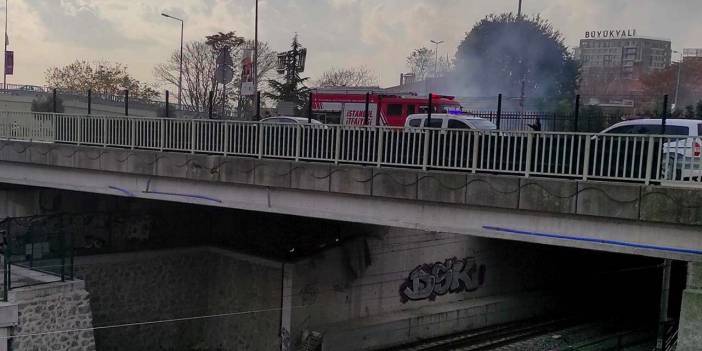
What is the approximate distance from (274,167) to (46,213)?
11009 millimetres

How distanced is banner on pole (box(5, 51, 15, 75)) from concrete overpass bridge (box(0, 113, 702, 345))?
4207 centimetres

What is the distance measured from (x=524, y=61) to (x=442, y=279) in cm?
3502

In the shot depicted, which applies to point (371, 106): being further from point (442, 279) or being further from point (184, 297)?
point (184, 297)

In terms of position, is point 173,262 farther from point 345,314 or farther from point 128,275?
point 345,314

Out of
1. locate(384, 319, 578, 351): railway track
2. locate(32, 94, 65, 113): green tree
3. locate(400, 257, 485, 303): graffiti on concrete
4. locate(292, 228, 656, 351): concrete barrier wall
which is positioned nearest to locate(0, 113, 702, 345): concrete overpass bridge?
locate(292, 228, 656, 351): concrete barrier wall

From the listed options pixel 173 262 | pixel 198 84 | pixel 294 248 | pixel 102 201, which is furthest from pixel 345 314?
pixel 198 84

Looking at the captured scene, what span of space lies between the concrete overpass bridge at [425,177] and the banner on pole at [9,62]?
42.1 metres

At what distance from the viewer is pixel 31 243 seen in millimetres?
17766

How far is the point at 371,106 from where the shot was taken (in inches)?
1090

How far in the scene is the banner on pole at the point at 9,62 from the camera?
55156mm

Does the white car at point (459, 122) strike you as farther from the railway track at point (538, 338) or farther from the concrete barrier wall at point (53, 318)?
the concrete barrier wall at point (53, 318)

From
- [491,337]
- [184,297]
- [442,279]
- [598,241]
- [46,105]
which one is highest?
[46,105]

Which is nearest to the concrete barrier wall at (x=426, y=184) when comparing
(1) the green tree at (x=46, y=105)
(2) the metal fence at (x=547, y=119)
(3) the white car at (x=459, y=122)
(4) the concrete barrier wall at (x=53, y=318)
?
(4) the concrete barrier wall at (x=53, y=318)

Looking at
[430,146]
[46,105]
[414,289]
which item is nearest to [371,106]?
[414,289]
